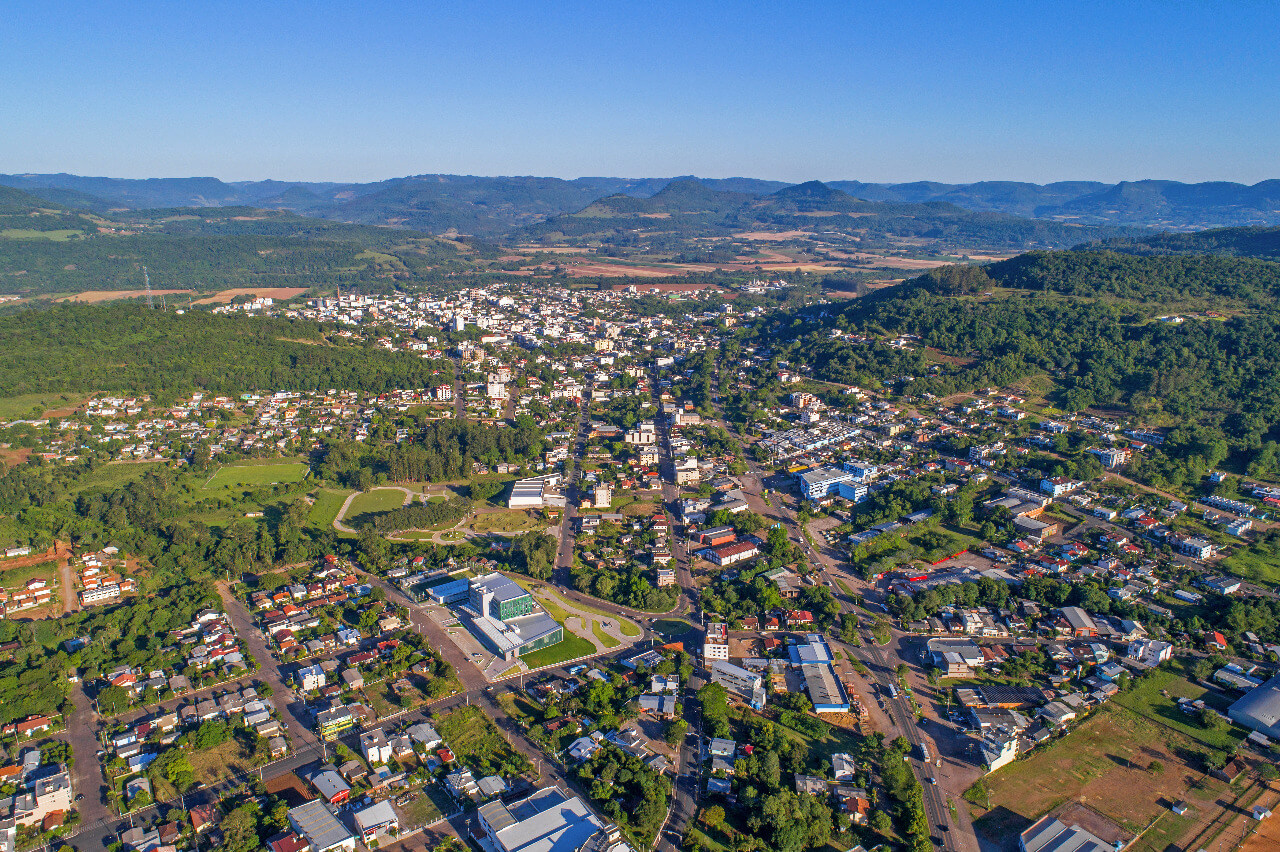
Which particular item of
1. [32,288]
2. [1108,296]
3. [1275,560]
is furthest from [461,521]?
[32,288]

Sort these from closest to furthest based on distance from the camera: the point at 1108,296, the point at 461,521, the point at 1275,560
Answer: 1. the point at 1275,560
2. the point at 461,521
3. the point at 1108,296

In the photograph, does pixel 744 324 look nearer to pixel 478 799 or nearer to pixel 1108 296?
pixel 1108 296

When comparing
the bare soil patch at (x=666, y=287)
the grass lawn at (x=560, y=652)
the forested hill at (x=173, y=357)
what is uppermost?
the bare soil patch at (x=666, y=287)

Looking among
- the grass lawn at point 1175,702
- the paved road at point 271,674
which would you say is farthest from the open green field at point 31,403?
the grass lawn at point 1175,702

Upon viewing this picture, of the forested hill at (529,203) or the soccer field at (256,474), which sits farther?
the forested hill at (529,203)

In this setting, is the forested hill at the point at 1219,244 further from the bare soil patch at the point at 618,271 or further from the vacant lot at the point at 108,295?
the vacant lot at the point at 108,295

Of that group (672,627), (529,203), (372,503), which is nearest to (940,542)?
(672,627)

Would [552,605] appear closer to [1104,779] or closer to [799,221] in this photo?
[1104,779]
